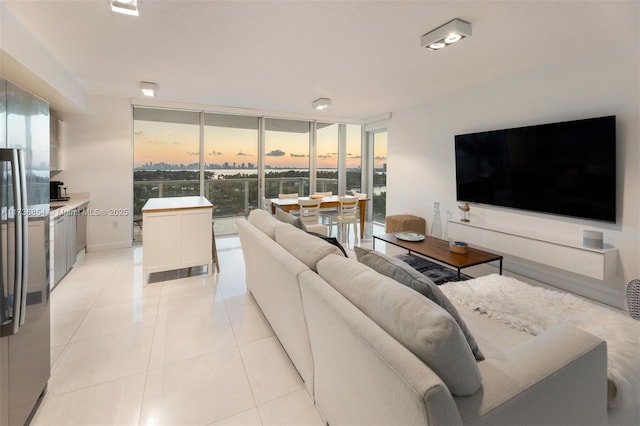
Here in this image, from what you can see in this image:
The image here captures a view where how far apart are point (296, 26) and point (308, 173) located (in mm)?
4122

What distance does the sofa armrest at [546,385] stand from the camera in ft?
3.00

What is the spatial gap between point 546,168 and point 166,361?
163 inches

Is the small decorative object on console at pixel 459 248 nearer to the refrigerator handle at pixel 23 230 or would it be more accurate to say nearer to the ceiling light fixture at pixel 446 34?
the ceiling light fixture at pixel 446 34

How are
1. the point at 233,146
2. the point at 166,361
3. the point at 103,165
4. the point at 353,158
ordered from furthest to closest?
1. the point at 353,158
2. the point at 233,146
3. the point at 103,165
4. the point at 166,361

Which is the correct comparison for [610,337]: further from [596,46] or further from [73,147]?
[73,147]

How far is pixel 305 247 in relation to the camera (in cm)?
181

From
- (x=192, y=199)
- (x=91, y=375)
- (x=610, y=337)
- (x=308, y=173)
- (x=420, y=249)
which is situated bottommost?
(x=91, y=375)

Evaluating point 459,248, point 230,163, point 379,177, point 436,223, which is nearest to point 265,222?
point 459,248

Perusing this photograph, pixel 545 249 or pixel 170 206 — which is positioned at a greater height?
pixel 170 206

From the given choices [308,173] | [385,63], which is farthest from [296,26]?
[308,173]

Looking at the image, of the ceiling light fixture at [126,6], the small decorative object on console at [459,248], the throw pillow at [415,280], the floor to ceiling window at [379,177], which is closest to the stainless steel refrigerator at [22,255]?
the ceiling light fixture at [126,6]

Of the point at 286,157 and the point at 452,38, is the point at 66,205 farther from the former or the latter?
the point at 452,38

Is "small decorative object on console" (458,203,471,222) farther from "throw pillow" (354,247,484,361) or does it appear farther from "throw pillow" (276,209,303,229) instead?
"throw pillow" (354,247,484,361)

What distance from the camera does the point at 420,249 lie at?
3.40m
